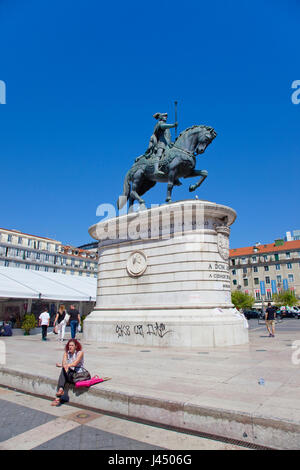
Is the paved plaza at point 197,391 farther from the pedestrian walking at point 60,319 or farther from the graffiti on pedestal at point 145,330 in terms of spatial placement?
the pedestrian walking at point 60,319

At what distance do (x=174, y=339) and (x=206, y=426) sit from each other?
8.02m

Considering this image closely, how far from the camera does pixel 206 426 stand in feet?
14.1

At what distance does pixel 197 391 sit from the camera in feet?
17.6

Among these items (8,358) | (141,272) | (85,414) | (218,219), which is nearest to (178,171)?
(218,219)

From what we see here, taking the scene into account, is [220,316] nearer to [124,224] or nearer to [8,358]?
[124,224]

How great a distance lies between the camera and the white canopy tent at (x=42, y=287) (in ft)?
70.6

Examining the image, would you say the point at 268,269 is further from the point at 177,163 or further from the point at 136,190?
the point at 177,163

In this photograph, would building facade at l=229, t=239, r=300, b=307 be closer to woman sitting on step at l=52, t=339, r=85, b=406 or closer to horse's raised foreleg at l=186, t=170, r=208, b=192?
horse's raised foreleg at l=186, t=170, r=208, b=192

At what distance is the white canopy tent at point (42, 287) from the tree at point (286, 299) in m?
53.2

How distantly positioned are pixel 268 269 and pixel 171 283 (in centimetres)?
7594

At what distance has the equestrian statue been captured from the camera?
14445 mm

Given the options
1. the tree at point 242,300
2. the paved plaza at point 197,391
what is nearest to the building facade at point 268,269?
the tree at point 242,300

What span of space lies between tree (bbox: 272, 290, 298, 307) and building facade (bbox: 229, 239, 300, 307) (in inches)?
191

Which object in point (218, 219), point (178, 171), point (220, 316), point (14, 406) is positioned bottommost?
point (14, 406)
